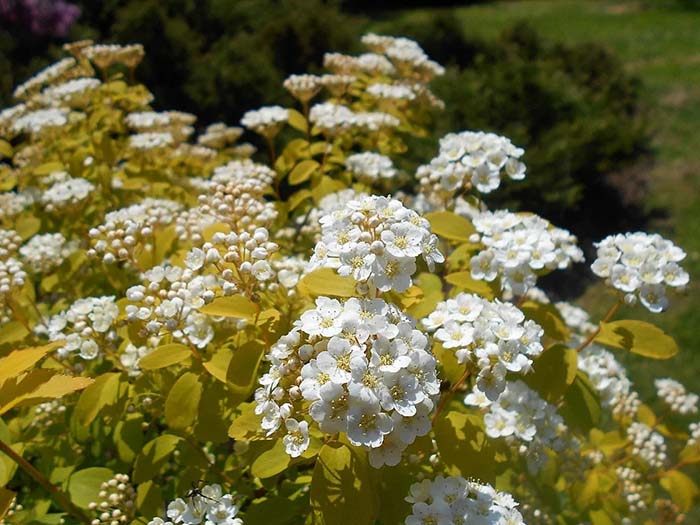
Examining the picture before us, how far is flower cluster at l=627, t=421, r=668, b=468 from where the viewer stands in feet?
9.80

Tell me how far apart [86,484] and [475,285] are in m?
1.51

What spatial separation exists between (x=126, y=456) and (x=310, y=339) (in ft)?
3.12

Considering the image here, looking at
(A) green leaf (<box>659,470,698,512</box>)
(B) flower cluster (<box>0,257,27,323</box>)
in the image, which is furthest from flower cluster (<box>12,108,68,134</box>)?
(A) green leaf (<box>659,470,698,512</box>)

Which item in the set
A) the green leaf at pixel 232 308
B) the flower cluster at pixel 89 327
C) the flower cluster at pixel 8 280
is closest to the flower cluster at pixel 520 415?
the green leaf at pixel 232 308

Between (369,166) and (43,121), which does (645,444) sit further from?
(43,121)

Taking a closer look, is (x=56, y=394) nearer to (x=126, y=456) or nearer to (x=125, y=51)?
(x=126, y=456)

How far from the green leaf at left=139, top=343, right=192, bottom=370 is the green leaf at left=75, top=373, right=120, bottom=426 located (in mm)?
227

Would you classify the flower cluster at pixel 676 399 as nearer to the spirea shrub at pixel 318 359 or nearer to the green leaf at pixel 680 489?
the spirea shrub at pixel 318 359

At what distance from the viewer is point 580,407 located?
2.23 m

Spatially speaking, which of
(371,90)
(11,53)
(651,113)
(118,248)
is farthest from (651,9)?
(118,248)

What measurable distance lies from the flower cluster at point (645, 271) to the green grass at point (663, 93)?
3.96 metres

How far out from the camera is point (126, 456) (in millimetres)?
2217

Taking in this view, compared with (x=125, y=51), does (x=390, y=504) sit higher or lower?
lower

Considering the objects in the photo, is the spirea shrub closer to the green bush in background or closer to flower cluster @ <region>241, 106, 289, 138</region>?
flower cluster @ <region>241, 106, 289, 138</region>
